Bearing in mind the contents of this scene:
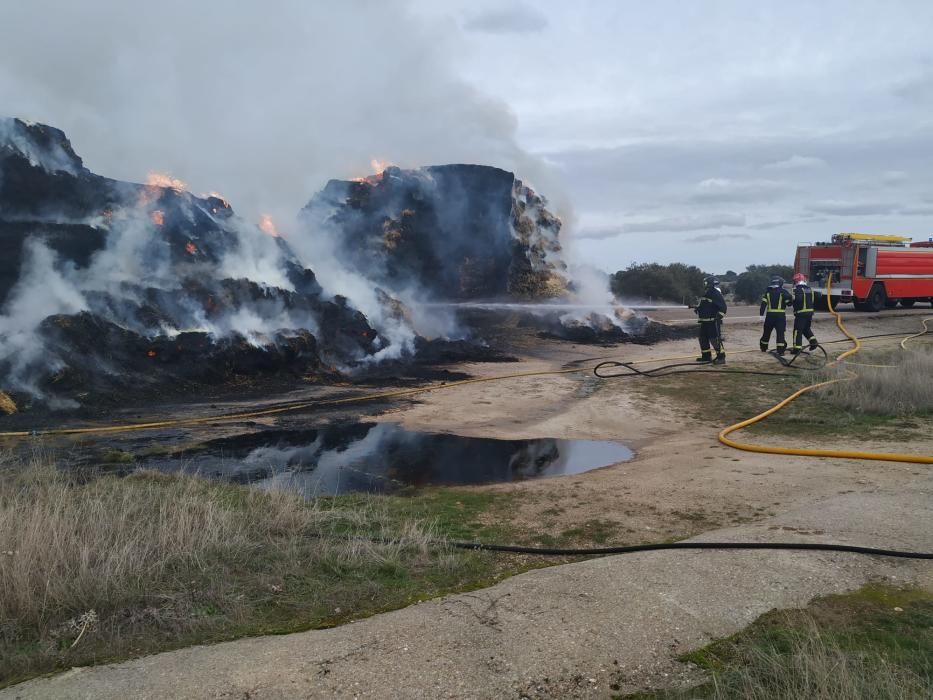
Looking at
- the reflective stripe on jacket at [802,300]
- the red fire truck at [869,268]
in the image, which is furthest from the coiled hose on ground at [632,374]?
the red fire truck at [869,268]

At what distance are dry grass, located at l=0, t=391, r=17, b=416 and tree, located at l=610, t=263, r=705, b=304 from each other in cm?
3045

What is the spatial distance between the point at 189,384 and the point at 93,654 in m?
10.3

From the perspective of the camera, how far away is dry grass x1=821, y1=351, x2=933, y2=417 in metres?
9.14

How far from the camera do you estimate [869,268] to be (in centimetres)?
2366

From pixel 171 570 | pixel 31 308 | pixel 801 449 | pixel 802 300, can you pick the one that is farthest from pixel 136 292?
pixel 802 300

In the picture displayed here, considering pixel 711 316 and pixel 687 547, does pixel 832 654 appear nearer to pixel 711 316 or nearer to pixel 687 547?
pixel 687 547

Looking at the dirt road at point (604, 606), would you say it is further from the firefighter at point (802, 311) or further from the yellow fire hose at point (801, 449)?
the firefighter at point (802, 311)

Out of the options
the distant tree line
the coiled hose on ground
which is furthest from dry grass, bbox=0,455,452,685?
the distant tree line

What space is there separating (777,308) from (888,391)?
17.5ft

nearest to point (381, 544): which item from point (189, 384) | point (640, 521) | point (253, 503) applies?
point (253, 503)

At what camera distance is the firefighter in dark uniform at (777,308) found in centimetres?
1415

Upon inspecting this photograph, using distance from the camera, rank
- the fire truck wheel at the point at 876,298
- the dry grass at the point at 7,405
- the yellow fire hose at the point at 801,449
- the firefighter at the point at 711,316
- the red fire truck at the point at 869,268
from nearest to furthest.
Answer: the yellow fire hose at the point at 801,449, the dry grass at the point at 7,405, the firefighter at the point at 711,316, the red fire truck at the point at 869,268, the fire truck wheel at the point at 876,298

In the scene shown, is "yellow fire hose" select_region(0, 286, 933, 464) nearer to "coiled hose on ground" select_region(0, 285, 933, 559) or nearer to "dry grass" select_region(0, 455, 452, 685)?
"coiled hose on ground" select_region(0, 285, 933, 559)

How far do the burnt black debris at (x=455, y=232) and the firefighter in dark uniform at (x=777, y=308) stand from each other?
39.7 ft
